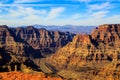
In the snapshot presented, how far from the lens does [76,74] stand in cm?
19250

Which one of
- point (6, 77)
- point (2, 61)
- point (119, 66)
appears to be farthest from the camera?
point (119, 66)

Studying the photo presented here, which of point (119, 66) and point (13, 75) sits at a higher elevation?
point (13, 75)

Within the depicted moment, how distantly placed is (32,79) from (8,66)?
4487cm

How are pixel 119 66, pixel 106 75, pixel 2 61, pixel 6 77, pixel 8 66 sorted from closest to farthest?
pixel 6 77 → pixel 8 66 → pixel 2 61 → pixel 106 75 → pixel 119 66

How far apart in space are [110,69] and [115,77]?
1553 cm

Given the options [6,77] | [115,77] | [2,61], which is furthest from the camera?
[115,77]

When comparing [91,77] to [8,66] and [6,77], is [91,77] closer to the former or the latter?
[8,66]

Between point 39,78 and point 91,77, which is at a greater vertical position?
point 39,78

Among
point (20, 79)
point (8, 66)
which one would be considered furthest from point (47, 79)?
point (8, 66)

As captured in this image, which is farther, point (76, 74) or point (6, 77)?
point (76, 74)

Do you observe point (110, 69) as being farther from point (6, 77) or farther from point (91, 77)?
point (6, 77)

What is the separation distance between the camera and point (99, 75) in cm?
15600

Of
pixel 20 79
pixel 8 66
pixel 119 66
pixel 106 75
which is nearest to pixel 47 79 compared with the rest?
pixel 20 79

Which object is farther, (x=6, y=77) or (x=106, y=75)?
(x=106, y=75)
